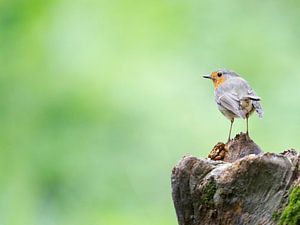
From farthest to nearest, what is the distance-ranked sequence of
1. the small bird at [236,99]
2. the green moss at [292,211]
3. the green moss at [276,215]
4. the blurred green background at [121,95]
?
the blurred green background at [121,95], the small bird at [236,99], the green moss at [276,215], the green moss at [292,211]

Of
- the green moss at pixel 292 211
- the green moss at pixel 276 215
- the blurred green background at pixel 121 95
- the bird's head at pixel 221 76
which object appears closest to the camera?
the green moss at pixel 292 211

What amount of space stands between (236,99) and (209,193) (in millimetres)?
1287

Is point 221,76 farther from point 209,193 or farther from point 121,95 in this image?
point 121,95

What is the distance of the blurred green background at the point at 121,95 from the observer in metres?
6.48

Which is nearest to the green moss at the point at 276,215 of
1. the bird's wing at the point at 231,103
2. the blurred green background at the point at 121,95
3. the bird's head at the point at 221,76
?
the bird's wing at the point at 231,103

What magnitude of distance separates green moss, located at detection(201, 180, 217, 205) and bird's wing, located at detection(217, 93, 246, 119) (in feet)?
3.92

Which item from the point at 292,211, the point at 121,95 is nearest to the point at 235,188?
the point at 292,211

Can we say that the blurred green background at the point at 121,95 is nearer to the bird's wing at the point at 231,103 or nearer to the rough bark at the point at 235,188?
the bird's wing at the point at 231,103

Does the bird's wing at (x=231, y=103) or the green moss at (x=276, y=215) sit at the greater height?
the bird's wing at (x=231, y=103)

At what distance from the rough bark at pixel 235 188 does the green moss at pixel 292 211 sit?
48 mm

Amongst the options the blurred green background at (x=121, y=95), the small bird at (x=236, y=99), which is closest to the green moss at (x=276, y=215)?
the small bird at (x=236, y=99)

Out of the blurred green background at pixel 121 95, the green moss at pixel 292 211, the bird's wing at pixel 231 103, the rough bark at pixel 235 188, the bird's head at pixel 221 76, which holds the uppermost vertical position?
the blurred green background at pixel 121 95

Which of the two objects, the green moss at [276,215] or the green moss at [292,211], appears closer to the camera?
the green moss at [292,211]

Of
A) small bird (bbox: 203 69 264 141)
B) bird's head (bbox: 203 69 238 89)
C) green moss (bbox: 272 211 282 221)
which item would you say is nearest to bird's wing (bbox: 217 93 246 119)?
small bird (bbox: 203 69 264 141)
